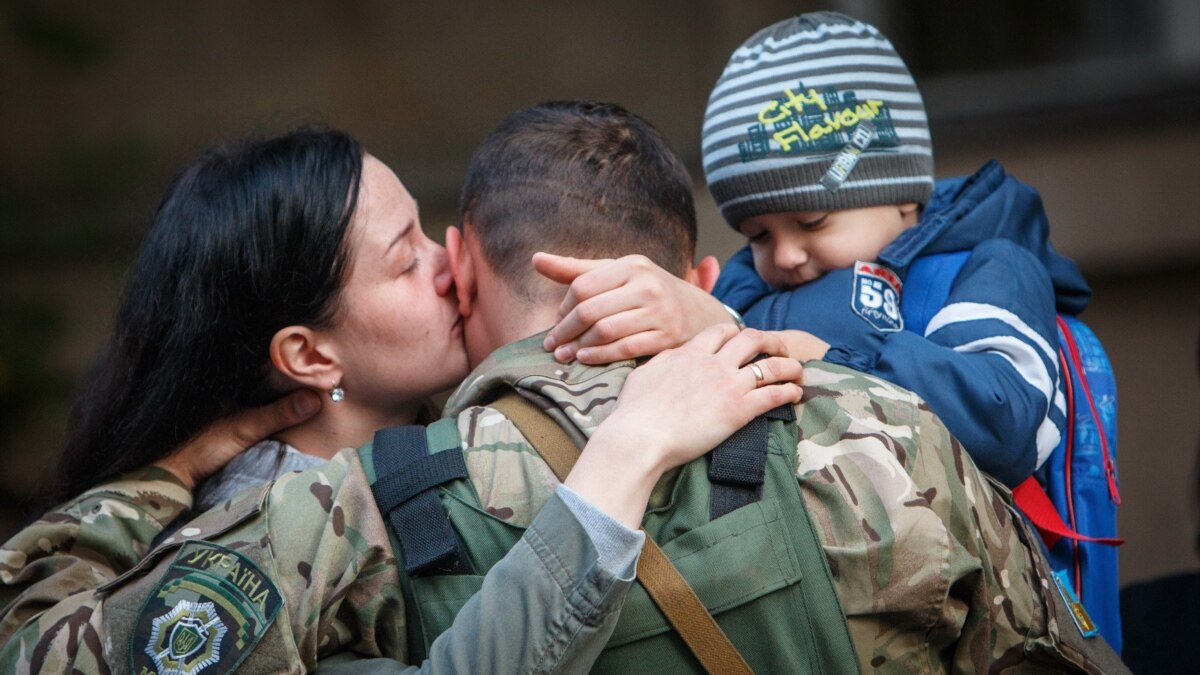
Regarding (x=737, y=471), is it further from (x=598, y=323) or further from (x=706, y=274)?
(x=706, y=274)

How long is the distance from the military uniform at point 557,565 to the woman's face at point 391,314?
14.5 inches

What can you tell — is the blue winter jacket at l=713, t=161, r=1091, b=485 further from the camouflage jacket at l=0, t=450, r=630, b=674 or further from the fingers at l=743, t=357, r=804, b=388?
the camouflage jacket at l=0, t=450, r=630, b=674

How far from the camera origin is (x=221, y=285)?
7.43 feet

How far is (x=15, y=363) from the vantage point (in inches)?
191

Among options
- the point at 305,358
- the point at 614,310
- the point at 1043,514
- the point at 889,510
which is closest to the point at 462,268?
the point at 305,358

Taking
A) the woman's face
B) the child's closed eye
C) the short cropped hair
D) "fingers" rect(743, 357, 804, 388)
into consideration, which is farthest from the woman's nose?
the child's closed eye

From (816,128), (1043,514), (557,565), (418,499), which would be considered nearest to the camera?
(557,565)

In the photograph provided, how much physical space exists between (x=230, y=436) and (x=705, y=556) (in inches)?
43.5

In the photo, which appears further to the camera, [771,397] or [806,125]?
[806,125]

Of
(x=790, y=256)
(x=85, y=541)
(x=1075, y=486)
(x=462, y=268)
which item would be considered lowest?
(x=1075, y=486)

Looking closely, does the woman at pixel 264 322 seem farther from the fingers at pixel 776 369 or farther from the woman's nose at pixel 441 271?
the fingers at pixel 776 369

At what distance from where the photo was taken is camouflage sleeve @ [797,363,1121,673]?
179 centimetres

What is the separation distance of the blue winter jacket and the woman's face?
740mm

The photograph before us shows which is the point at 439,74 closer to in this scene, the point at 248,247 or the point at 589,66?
the point at 589,66
